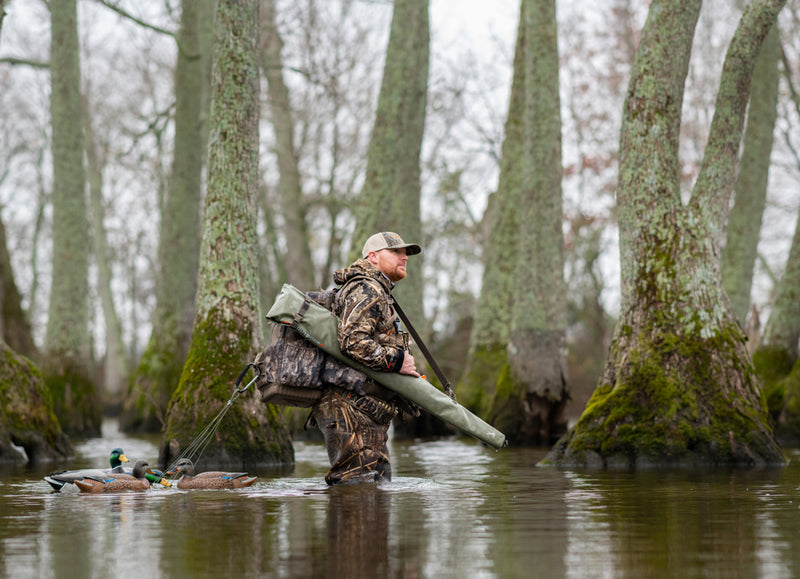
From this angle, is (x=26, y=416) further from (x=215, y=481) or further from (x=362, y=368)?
(x=362, y=368)

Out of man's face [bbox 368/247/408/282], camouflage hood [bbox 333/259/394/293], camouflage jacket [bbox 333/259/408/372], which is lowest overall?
camouflage jacket [bbox 333/259/408/372]

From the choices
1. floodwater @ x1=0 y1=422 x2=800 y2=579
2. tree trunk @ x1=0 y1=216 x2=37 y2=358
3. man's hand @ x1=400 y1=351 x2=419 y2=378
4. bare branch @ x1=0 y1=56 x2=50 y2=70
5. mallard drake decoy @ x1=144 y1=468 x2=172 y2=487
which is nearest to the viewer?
floodwater @ x1=0 y1=422 x2=800 y2=579

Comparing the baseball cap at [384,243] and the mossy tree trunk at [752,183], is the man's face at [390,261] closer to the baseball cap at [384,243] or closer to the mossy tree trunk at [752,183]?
the baseball cap at [384,243]

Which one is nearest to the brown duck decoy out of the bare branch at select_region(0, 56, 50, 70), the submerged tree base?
the submerged tree base

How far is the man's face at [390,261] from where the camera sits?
29.3 feet

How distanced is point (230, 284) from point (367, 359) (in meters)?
4.47

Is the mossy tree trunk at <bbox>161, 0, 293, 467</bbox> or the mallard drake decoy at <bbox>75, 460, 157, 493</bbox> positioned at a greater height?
the mossy tree trunk at <bbox>161, 0, 293, 467</bbox>

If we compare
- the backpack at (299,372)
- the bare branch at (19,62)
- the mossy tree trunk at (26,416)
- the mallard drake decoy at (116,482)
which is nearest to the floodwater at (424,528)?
the mallard drake decoy at (116,482)

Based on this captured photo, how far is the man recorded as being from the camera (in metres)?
8.54

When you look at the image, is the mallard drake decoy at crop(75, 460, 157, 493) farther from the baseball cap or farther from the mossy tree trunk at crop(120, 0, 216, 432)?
the mossy tree trunk at crop(120, 0, 216, 432)

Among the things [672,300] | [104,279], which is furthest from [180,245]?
[104,279]

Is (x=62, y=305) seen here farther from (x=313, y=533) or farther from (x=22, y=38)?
(x=22, y=38)

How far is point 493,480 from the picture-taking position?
10.1 meters

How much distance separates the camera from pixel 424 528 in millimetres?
6453
